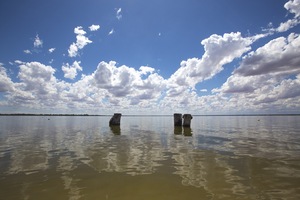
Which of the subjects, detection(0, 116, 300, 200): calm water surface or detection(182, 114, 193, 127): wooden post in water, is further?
detection(182, 114, 193, 127): wooden post in water

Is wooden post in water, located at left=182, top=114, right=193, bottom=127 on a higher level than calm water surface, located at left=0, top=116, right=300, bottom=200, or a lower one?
higher

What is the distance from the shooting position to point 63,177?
309 inches

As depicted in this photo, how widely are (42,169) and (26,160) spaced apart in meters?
2.48

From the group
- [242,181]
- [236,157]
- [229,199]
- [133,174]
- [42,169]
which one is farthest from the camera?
[236,157]

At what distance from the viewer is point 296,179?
25.1 ft

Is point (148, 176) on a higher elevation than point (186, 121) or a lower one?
lower

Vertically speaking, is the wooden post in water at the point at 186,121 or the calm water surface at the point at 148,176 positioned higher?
the wooden post in water at the point at 186,121

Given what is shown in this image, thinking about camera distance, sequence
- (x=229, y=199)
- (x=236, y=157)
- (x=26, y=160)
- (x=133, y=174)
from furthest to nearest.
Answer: (x=236, y=157)
(x=26, y=160)
(x=133, y=174)
(x=229, y=199)

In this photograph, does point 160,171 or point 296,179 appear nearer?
point 296,179

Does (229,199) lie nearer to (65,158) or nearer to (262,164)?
(262,164)

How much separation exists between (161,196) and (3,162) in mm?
8960

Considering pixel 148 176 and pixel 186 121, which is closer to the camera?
pixel 148 176

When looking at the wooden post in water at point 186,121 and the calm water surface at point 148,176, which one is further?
the wooden post in water at point 186,121

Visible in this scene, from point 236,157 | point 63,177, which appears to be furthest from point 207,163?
point 63,177
